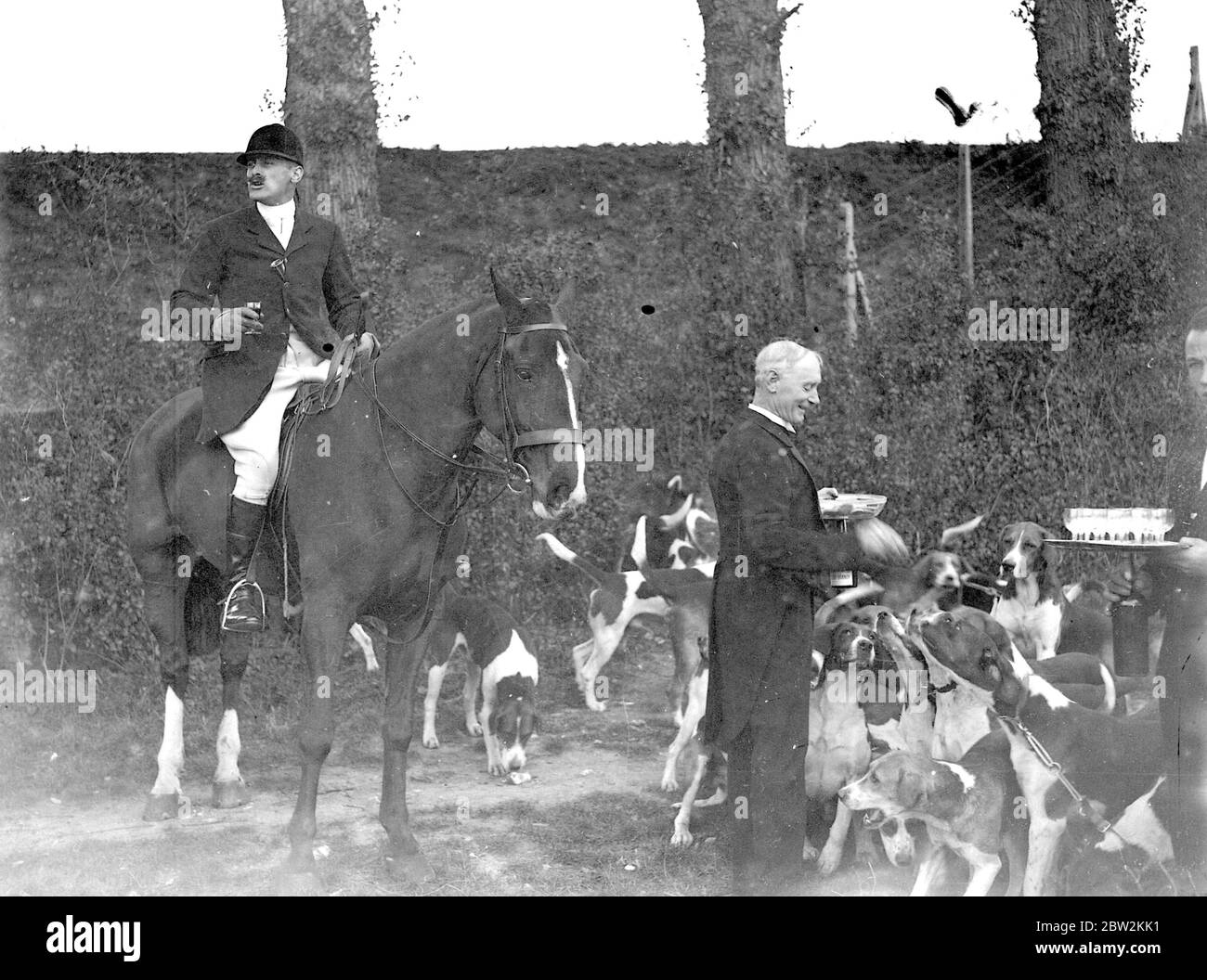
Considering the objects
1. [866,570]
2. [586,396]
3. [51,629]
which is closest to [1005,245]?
[586,396]

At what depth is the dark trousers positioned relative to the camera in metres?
5.43

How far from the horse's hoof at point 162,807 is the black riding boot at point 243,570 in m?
1.16

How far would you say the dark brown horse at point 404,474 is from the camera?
564cm

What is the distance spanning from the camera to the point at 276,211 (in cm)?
642

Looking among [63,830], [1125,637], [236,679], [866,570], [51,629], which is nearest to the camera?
[866,570]

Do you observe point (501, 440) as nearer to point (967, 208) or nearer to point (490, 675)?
point (490, 675)

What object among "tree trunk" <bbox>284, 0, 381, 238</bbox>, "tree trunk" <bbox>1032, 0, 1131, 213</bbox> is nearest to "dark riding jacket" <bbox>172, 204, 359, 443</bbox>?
"tree trunk" <bbox>284, 0, 381, 238</bbox>

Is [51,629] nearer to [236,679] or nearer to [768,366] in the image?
[236,679]

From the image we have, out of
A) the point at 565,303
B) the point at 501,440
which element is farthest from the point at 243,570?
the point at 565,303

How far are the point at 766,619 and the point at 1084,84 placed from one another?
458 centimetres

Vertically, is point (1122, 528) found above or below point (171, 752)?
above

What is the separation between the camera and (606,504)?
30.6 ft

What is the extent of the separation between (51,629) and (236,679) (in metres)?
1.64

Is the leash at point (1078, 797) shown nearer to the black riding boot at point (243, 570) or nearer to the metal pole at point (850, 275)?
the black riding boot at point (243, 570)
